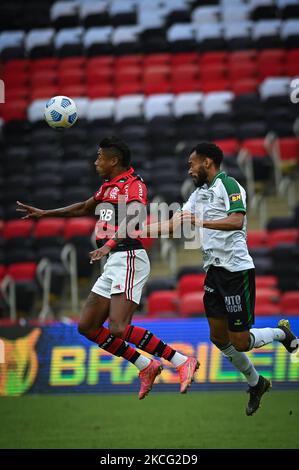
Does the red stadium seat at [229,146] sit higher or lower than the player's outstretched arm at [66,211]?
higher

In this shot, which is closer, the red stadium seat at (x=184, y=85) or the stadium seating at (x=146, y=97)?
the stadium seating at (x=146, y=97)

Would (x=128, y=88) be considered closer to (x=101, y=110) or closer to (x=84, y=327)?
(x=101, y=110)

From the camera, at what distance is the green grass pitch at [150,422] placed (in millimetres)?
9414

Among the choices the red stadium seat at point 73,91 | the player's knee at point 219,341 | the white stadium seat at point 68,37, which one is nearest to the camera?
the player's knee at point 219,341

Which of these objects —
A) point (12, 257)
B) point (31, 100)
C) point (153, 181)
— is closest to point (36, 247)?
point (12, 257)

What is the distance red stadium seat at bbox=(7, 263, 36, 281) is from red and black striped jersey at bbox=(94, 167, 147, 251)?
8.40 meters

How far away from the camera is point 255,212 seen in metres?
18.7

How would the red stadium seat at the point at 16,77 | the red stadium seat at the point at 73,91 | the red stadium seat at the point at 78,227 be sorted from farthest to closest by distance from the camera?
the red stadium seat at the point at 16,77
the red stadium seat at the point at 73,91
the red stadium seat at the point at 78,227

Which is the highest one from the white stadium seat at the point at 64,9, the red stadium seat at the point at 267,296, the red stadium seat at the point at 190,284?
the white stadium seat at the point at 64,9

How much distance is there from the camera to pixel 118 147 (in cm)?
899

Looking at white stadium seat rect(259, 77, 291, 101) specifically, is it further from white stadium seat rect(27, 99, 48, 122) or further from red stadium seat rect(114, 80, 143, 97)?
white stadium seat rect(27, 99, 48, 122)

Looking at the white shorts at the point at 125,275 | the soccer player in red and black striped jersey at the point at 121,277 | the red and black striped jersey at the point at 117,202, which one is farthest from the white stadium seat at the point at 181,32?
the white shorts at the point at 125,275

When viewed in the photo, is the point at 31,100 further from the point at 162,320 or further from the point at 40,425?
the point at 40,425

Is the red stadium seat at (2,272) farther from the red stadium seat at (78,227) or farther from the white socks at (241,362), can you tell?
the white socks at (241,362)
